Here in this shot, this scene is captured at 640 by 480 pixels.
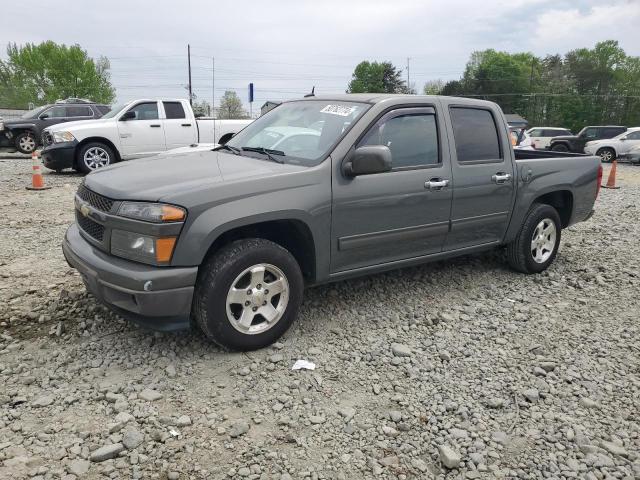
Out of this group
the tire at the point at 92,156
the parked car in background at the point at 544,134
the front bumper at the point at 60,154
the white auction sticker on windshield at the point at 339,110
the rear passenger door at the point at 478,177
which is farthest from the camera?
the parked car in background at the point at 544,134

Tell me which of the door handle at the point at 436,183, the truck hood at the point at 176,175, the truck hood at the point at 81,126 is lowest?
the door handle at the point at 436,183

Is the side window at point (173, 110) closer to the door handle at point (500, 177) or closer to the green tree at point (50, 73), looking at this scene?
the door handle at point (500, 177)

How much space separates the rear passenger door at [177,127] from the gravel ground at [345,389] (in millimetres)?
7920

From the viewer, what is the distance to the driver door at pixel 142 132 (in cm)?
1190

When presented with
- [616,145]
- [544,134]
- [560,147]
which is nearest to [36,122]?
[616,145]

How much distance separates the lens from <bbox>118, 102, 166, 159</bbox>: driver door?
11.9 metres

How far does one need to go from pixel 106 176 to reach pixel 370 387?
232 centimetres

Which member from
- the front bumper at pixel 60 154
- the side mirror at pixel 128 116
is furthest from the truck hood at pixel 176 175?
the side mirror at pixel 128 116

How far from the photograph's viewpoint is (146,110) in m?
12.4

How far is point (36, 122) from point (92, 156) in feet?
22.2

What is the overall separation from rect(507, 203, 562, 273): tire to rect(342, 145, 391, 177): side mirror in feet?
7.41

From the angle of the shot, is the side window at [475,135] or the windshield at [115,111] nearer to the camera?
the side window at [475,135]

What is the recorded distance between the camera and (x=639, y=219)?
8758 mm

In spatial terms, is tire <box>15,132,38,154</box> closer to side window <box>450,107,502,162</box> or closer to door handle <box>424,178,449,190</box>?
side window <box>450,107,502,162</box>
